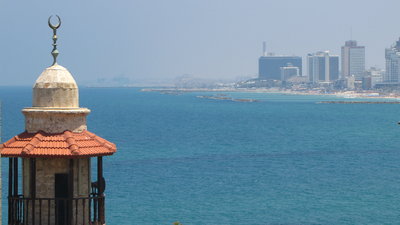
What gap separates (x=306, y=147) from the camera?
9638 cm

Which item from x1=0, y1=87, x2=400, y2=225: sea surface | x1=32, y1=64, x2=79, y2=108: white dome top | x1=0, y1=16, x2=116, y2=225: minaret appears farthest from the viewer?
x1=0, y1=87, x2=400, y2=225: sea surface

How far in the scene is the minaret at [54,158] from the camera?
1098 cm

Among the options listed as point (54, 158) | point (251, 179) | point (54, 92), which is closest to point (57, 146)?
point (54, 158)

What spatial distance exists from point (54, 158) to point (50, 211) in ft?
2.36

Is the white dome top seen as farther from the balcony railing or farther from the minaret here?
the balcony railing

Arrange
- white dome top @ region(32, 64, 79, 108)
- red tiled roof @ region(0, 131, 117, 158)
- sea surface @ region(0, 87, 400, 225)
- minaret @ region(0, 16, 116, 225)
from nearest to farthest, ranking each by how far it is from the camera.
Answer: red tiled roof @ region(0, 131, 117, 158) → minaret @ region(0, 16, 116, 225) → white dome top @ region(32, 64, 79, 108) → sea surface @ region(0, 87, 400, 225)

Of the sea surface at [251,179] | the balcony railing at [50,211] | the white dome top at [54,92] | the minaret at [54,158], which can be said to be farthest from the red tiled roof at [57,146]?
the sea surface at [251,179]

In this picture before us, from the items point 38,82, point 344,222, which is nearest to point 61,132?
point 38,82

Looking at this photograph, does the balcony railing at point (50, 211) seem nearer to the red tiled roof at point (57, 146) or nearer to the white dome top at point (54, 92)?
the red tiled roof at point (57, 146)

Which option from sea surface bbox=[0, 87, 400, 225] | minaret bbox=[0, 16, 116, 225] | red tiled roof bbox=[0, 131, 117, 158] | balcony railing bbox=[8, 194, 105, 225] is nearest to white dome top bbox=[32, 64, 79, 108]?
minaret bbox=[0, 16, 116, 225]

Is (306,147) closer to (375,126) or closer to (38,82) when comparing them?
(375,126)

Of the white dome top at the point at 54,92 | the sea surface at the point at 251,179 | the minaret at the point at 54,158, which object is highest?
the white dome top at the point at 54,92

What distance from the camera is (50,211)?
11.0 metres

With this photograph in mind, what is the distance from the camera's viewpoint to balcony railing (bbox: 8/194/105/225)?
36.0 feet
